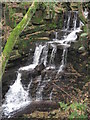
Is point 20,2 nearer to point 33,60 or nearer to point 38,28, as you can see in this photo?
point 38,28

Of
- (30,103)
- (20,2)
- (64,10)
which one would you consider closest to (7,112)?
(30,103)

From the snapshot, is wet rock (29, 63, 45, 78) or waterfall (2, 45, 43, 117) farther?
wet rock (29, 63, 45, 78)

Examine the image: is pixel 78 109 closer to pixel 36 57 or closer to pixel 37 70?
pixel 37 70

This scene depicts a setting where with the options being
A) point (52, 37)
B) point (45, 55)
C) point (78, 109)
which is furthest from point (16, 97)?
point (78, 109)

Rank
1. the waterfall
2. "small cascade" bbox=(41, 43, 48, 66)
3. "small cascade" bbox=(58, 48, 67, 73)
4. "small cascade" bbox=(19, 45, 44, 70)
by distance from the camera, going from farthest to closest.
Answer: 1. "small cascade" bbox=(41, 43, 48, 66)
2. "small cascade" bbox=(19, 45, 44, 70)
3. "small cascade" bbox=(58, 48, 67, 73)
4. the waterfall

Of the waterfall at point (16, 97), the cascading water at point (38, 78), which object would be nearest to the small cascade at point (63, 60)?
the cascading water at point (38, 78)

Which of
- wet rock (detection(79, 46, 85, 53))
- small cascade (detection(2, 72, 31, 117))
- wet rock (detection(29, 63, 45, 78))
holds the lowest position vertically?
small cascade (detection(2, 72, 31, 117))

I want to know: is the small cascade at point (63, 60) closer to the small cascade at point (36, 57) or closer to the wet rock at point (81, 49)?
the wet rock at point (81, 49)

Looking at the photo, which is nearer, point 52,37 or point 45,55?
point 45,55

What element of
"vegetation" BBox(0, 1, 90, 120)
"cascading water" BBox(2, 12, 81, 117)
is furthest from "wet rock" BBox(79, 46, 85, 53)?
"cascading water" BBox(2, 12, 81, 117)

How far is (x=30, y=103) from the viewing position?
6.53 meters

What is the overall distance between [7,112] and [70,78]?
2.57 m

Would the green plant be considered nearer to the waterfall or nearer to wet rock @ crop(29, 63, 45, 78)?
the waterfall

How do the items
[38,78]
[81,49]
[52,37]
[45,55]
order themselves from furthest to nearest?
[52,37] < [45,55] < [81,49] < [38,78]
